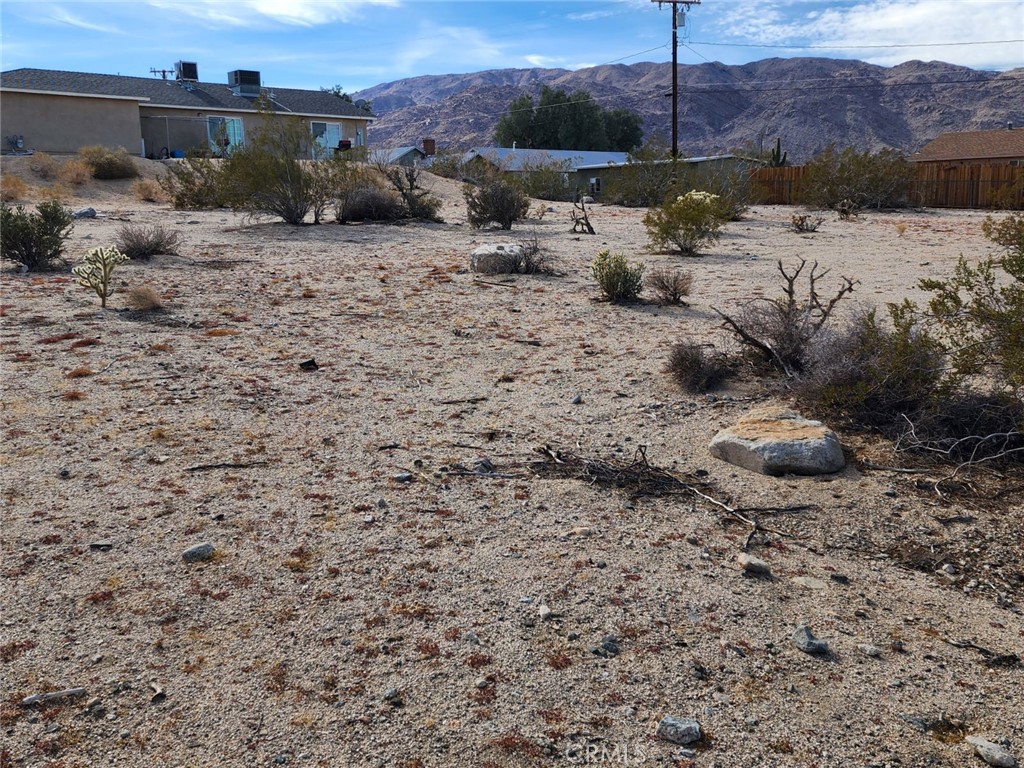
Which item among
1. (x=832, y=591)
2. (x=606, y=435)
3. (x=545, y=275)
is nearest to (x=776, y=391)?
(x=606, y=435)

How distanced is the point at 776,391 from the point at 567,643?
3525 millimetres

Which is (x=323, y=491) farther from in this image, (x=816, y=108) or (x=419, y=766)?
(x=816, y=108)

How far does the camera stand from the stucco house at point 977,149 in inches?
1767

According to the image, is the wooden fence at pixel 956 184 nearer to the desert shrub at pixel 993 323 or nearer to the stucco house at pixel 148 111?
the stucco house at pixel 148 111

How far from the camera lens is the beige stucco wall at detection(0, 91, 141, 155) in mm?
35938

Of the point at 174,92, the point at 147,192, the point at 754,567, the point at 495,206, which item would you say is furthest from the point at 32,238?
the point at 174,92

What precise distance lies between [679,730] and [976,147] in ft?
177

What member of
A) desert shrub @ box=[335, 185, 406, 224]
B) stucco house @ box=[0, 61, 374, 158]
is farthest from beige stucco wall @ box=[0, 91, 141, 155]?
desert shrub @ box=[335, 185, 406, 224]

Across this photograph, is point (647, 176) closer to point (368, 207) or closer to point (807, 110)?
point (368, 207)

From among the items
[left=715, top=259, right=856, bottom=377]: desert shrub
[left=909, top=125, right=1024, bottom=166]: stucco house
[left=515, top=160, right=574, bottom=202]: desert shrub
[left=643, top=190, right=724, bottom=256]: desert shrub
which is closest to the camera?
[left=715, top=259, right=856, bottom=377]: desert shrub

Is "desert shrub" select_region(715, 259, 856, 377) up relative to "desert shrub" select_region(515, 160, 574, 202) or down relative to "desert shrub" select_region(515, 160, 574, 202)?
down

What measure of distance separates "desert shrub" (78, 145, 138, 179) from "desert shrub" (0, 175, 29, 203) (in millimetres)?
4584

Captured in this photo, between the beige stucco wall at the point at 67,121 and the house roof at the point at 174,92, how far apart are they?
468mm

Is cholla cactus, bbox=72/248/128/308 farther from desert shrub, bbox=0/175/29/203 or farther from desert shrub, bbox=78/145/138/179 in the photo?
desert shrub, bbox=78/145/138/179
